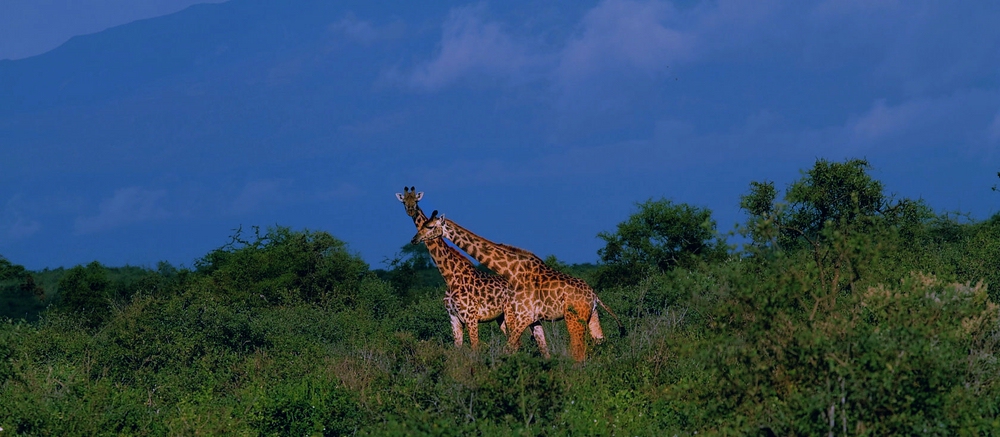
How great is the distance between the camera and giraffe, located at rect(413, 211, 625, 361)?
2341 centimetres

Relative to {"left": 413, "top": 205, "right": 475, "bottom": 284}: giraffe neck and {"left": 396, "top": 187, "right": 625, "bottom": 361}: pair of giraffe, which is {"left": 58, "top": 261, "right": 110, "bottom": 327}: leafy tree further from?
{"left": 396, "top": 187, "right": 625, "bottom": 361}: pair of giraffe

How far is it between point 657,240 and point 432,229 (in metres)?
18.8

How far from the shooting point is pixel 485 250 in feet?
79.6

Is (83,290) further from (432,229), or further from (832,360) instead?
(832,360)

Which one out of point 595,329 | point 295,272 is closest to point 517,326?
point 595,329

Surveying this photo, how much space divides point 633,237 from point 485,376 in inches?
1038

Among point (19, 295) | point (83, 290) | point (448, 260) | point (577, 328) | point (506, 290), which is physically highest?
point (19, 295)

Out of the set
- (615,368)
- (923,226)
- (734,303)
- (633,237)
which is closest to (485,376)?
(734,303)

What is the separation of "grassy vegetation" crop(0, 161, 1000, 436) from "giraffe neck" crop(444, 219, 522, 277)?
211cm

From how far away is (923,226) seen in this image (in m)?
40.0

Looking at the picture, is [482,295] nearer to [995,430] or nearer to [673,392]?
[673,392]

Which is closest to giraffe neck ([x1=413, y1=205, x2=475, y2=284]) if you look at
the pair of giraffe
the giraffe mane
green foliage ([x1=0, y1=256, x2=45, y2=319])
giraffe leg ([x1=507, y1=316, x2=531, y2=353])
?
the pair of giraffe

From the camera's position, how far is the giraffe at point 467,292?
77.6 ft

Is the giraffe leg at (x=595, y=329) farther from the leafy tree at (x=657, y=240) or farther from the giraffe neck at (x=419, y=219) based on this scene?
the leafy tree at (x=657, y=240)
